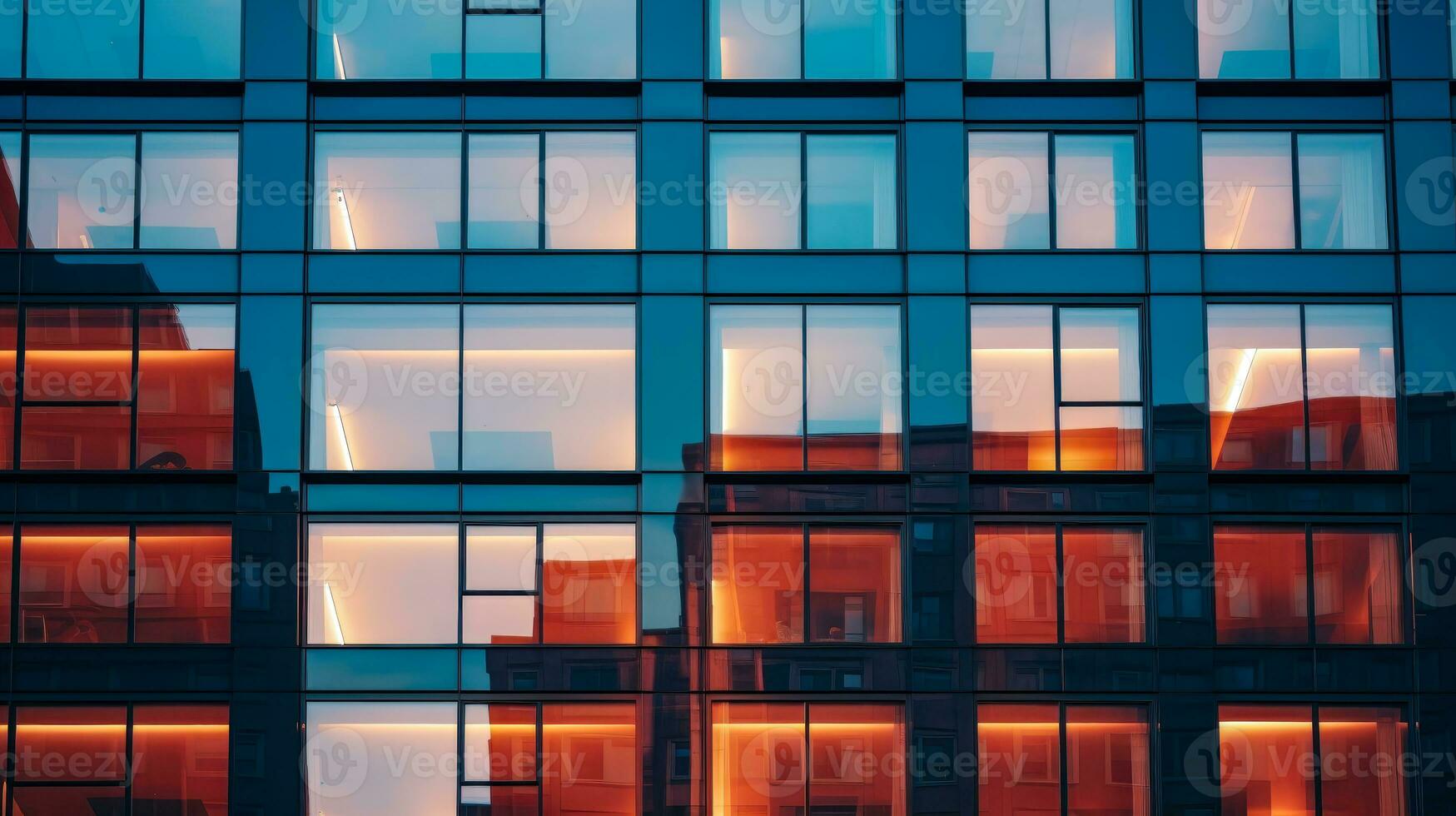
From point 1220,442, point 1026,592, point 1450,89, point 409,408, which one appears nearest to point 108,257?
point 409,408

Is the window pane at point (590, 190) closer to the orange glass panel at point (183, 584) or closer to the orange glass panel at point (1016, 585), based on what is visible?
the orange glass panel at point (183, 584)

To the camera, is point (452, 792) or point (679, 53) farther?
point (679, 53)

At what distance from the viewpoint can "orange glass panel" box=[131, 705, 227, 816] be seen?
55.3ft

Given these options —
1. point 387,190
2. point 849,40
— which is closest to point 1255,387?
point 849,40

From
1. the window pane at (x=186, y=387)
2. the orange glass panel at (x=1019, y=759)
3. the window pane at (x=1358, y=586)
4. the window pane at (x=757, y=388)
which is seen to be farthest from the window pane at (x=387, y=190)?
the window pane at (x=1358, y=586)

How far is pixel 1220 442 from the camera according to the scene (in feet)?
57.6

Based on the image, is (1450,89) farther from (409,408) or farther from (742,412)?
(409,408)

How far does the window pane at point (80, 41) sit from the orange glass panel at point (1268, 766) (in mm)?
19157

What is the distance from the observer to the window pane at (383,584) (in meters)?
17.1

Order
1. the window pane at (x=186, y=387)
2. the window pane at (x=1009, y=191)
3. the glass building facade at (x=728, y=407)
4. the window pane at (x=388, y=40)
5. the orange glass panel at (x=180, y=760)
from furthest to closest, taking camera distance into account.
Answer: the window pane at (x=388, y=40) < the window pane at (x=1009, y=191) < the window pane at (x=186, y=387) < the glass building facade at (x=728, y=407) < the orange glass panel at (x=180, y=760)

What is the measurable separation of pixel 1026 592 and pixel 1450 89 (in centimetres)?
1007

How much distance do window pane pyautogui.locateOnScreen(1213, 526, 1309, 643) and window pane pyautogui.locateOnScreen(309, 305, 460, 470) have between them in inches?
450

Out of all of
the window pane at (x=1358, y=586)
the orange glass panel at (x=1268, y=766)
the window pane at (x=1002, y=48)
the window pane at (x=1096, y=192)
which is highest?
the window pane at (x=1002, y=48)

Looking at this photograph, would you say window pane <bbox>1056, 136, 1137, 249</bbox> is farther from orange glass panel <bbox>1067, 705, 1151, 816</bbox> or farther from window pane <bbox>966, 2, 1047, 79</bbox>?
orange glass panel <bbox>1067, 705, 1151, 816</bbox>
